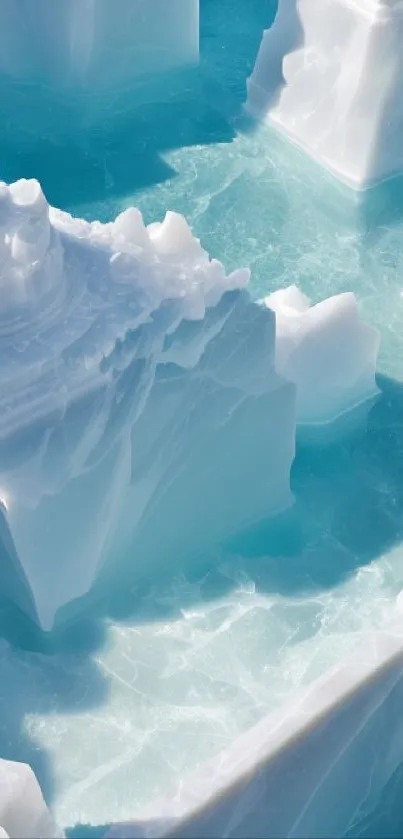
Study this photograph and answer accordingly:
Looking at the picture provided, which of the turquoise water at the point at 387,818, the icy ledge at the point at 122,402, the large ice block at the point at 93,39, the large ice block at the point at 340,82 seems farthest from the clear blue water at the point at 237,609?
the large ice block at the point at 93,39

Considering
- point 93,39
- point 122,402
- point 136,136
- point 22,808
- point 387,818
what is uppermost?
point 122,402

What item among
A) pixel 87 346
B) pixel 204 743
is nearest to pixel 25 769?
pixel 204 743

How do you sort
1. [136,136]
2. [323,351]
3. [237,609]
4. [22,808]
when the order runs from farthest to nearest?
[136,136] < [323,351] < [237,609] < [22,808]

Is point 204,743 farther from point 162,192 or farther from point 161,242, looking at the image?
point 162,192

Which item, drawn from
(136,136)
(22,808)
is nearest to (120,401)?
(22,808)

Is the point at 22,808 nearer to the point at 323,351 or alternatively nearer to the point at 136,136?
the point at 323,351

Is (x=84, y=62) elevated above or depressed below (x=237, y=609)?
above
